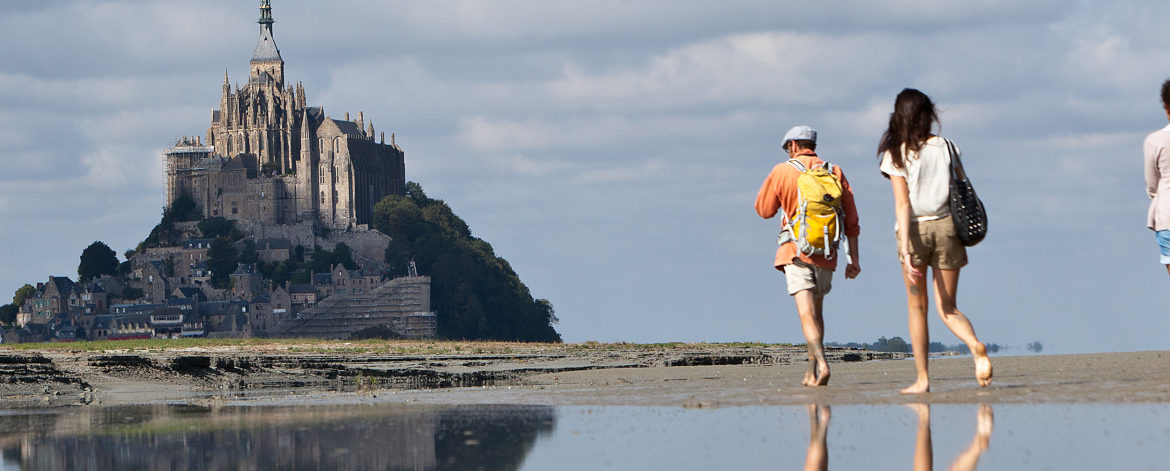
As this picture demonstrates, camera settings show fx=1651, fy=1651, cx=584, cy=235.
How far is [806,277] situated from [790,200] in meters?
0.53

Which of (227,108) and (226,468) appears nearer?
(226,468)

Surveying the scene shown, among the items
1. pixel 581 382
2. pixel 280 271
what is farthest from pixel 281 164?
pixel 581 382

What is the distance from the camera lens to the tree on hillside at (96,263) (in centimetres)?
16200

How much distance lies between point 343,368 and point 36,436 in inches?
445

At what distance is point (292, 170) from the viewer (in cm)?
16738

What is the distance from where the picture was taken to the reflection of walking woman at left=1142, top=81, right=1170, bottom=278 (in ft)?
31.8

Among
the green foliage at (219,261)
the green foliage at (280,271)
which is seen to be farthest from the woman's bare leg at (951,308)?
the green foliage at (219,261)

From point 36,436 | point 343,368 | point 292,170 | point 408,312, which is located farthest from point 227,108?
point 36,436

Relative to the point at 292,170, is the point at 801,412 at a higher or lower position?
lower

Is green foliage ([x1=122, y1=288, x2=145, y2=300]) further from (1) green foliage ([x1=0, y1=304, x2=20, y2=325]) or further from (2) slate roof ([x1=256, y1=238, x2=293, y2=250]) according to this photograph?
(1) green foliage ([x1=0, y1=304, x2=20, y2=325])

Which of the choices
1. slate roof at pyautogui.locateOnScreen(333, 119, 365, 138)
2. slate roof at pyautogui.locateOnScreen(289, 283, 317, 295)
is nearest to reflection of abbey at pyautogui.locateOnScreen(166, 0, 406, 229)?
slate roof at pyautogui.locateOnScreen(333, 119, 365, 138)

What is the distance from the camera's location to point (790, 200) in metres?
11.0

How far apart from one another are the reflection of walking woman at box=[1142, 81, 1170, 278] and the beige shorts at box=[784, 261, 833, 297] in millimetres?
2117

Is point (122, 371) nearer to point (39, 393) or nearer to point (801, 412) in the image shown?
point (39, 393)
